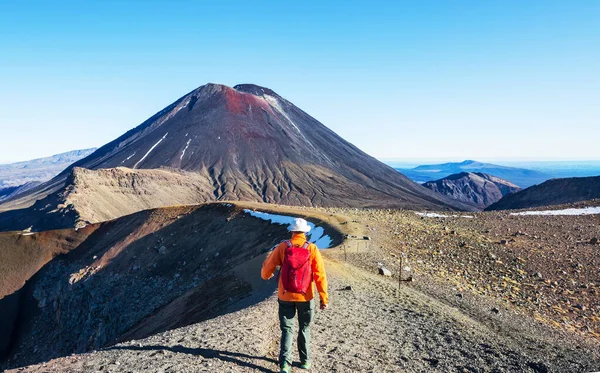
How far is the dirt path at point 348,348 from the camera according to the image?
25.5 feet

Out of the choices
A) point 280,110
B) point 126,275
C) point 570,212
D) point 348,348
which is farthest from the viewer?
point 280,110

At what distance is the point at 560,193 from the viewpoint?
7694cm

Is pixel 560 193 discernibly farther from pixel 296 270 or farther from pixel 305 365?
pixel 296 270

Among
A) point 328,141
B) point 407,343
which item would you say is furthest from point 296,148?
point 407,343

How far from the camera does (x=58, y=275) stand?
4319cm

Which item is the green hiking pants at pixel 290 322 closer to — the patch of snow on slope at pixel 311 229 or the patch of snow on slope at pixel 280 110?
the patch of snow on slope at pixel 311 229

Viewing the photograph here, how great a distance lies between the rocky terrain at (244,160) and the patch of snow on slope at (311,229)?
6204 centimetres

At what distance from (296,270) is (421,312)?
5867 millimetres

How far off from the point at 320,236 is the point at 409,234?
5.27 metres

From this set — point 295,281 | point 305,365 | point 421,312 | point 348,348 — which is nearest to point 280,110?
point 421,312

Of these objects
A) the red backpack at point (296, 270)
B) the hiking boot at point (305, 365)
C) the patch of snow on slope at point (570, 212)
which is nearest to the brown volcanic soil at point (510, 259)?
the patch of snow on slope at point (570, 212)

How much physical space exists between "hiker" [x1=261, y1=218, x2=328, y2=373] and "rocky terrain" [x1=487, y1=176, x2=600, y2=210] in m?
78.0

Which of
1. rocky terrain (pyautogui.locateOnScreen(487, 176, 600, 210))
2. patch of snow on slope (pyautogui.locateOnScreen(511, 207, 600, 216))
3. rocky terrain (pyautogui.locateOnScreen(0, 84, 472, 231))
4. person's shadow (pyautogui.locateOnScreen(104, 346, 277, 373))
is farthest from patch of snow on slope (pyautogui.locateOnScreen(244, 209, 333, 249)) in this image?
rocky terrain (pyautogui.locateOnScreen(487, 176, 600, 210))

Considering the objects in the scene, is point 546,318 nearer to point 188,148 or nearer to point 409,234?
point 409,234
